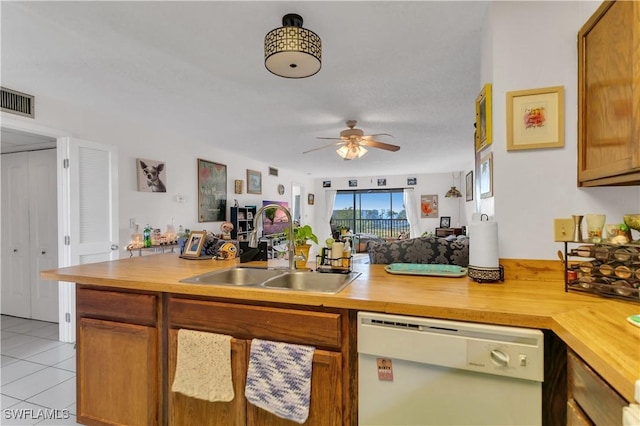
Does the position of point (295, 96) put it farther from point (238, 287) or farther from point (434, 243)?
point (238, 287)

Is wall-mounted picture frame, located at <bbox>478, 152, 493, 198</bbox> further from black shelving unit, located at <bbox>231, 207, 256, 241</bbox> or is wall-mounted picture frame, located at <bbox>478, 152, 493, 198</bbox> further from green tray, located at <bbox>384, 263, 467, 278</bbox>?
black shelving unit, located at <bbox>231, 207, 256, 241</bbox>

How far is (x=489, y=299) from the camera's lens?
3.87 feet

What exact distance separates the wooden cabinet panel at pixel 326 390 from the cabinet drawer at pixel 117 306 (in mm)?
845

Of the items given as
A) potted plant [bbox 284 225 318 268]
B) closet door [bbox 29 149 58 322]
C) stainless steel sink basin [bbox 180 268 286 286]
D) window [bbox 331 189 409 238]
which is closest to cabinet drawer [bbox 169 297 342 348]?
stainless steel sink basin [bbox 180 268 286 286]

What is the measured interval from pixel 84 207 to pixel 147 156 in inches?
43.8

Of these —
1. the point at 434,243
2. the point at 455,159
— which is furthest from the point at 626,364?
the point at 455,159

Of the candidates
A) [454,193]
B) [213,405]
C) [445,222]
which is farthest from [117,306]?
[445,222]

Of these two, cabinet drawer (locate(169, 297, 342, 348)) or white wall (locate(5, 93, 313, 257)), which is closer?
cabinet drawer (locate(169, 297, 342, 348))

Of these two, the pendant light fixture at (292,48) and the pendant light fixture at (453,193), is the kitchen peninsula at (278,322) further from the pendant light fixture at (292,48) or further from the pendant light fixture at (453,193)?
the pendant light fixture at (453,193)

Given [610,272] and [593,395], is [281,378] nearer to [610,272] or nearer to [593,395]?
[593,395]

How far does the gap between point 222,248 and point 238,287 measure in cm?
89

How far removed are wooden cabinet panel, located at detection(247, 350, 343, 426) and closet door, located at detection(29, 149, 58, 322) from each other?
12.5 feet

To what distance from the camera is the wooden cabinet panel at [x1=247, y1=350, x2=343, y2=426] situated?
4.09 ft

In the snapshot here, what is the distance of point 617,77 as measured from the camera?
1.17 meters
